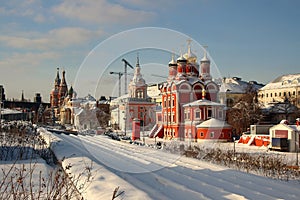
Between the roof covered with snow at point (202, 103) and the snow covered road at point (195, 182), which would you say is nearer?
the snow covered road at point (195, 182)

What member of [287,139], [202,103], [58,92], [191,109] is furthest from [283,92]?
[58,92]

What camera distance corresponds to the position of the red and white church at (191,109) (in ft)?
112

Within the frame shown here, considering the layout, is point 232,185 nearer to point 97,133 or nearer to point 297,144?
point 297,144

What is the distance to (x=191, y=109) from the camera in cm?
3588

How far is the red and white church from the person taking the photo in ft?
112

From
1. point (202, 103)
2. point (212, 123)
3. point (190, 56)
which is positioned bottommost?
point (212, 123)

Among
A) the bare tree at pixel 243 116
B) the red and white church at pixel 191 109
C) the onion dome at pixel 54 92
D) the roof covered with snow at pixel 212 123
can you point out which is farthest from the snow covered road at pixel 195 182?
the onion dome at pixel 54 92

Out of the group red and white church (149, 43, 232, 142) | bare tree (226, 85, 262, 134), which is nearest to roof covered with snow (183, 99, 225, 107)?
red and white church (149, 43, 232, 142)

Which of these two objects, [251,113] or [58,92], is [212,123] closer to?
[251,113]

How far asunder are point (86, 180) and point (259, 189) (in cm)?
419

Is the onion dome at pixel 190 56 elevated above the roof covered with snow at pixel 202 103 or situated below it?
above

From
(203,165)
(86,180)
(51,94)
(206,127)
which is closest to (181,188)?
(86,180)

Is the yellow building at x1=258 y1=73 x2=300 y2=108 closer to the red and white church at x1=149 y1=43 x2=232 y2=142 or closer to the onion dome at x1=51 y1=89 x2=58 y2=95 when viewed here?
the red and white church at x1=149 y1=43 x2=232 y2=142

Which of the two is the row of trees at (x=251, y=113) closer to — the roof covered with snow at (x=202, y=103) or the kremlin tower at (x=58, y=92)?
the roof covered with snow at (x=202, y=103)
